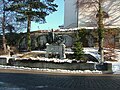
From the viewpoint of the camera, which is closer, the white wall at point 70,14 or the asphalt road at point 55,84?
the asphalt road at point 55,84

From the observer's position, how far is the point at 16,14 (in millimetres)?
41062

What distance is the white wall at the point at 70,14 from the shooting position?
1947 inches

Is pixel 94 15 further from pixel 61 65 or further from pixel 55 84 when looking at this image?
pixel 55 84

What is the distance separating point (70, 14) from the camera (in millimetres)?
50969

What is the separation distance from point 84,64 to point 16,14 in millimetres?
17045

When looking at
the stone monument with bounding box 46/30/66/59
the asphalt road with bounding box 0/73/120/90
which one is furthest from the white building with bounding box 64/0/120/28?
the asphalt road with bounding box 0/73/120/90

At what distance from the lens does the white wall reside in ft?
162

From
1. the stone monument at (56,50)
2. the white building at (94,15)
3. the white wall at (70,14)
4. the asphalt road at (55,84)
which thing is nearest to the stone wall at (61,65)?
the stone monument at (56,50)

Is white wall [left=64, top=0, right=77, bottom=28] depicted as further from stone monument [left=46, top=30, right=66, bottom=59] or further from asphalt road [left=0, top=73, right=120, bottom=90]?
asphalt road [left=0, top=73, right=120, bottom=90]

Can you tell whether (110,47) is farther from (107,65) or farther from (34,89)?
(34,89)

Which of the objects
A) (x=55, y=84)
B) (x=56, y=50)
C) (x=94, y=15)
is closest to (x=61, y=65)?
(x=56, y=50)

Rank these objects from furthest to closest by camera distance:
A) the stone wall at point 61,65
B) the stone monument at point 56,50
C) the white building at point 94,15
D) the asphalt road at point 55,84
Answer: the white building at point 94,15, the stone monument at point 56,50, the stone wall at point 61,65, the asphalt road at point 55,84

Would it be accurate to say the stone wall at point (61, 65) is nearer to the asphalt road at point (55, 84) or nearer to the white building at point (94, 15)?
the asphalt road at point (55, 84)

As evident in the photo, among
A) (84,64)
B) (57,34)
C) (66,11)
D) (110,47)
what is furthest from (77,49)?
(66,11)
